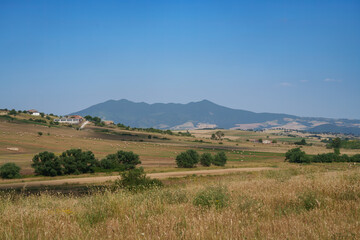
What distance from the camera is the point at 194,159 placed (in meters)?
78.0

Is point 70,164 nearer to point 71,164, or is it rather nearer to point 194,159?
point 71,164

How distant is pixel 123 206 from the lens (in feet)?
31.1

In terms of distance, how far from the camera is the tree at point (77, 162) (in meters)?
62.5

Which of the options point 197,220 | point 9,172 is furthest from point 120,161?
point 197,220

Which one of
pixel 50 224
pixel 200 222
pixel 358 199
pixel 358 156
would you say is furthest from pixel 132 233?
pixel 358 156

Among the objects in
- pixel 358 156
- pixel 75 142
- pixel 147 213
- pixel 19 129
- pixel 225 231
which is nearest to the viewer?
pixel 225 231

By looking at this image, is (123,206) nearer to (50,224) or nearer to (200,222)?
(50,224)

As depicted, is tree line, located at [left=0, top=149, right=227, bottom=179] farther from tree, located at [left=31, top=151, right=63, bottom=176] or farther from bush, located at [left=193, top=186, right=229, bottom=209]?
bush, located at [left=193, top=186, right=229, bottom=209]

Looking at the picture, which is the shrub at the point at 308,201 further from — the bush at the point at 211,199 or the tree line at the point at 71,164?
the tree line at the point at 71,164

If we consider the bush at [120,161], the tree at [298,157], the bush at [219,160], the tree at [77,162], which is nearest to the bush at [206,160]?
the bush at [219,160]

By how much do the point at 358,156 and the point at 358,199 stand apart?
89101 mm

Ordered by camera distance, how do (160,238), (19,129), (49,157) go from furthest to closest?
1. (19,129)
2. (49,157)
3. (160,238)

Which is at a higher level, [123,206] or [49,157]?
[123,206]

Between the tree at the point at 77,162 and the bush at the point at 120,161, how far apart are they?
101 inches
